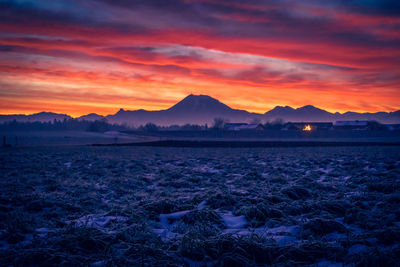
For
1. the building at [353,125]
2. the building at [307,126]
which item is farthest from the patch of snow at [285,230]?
the building at [353,125]

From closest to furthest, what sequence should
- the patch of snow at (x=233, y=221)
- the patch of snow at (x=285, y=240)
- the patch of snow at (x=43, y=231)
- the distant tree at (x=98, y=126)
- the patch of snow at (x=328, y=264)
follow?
1. the patch of snow at (x=328, y=264)
2. the patch of snow at (x=285, y=240)
3. the patch of snow at (x=43, y=231)
4. the patch of snow at (x=233, y=221)
5. the distant tree at (x=98, y=126)

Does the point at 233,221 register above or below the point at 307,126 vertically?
below

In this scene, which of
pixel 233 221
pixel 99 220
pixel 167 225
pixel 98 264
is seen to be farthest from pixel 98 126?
pixel 98 264

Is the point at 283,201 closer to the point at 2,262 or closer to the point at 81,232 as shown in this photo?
the point at 81,232

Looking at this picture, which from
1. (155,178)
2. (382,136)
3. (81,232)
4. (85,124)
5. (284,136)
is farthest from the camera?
(85,124)

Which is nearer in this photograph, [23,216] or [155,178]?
[23,216]

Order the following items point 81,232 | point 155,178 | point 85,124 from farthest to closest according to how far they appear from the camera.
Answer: point 85,124
point 155,178
point 81,232

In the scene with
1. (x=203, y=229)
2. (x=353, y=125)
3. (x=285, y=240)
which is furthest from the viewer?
(x=353, y=125)

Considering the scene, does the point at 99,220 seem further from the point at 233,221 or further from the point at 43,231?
the point at 233,221

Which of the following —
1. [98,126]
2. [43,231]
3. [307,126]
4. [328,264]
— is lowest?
[43,231]

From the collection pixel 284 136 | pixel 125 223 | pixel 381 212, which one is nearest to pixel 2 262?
pixel 125 223

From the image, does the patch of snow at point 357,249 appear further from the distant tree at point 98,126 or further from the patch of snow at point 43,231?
the distant tree at point 98,126

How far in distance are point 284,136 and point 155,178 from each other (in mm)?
60206

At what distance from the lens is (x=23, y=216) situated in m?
5.91
